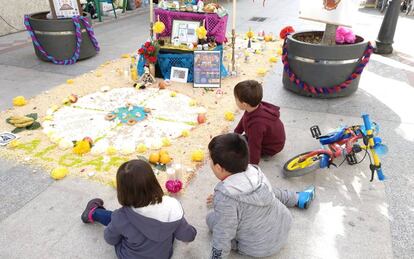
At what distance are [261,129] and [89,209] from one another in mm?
1635

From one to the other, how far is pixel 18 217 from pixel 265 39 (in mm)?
6674

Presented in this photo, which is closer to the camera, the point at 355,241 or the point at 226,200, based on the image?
the point at 226,200

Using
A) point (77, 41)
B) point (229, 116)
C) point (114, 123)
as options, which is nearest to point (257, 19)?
point (77, 41)

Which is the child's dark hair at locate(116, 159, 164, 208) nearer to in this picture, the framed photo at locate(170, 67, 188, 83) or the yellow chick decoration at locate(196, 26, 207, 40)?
the framed photo at locate(170, 67, 188, 83)

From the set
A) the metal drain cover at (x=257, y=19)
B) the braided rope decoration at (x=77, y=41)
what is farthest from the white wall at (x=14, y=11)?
the metal drain cover at (x=257, y=19)

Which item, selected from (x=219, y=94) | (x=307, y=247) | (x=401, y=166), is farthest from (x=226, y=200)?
(x=219, y=94)

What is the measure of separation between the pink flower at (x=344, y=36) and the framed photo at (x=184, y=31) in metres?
2.22

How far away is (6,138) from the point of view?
364 centimetres

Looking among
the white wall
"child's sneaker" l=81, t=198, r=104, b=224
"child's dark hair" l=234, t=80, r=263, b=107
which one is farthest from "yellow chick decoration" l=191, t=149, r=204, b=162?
the white wall

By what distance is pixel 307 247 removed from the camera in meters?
2.36

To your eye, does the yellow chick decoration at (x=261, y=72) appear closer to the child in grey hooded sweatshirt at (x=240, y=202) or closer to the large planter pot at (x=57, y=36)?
the large planter pot at (x=57, y=36)

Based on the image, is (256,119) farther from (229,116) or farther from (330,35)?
(330,35)

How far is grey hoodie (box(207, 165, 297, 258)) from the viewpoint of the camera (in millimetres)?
1950

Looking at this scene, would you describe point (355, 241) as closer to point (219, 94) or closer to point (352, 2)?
point (219, 94)
